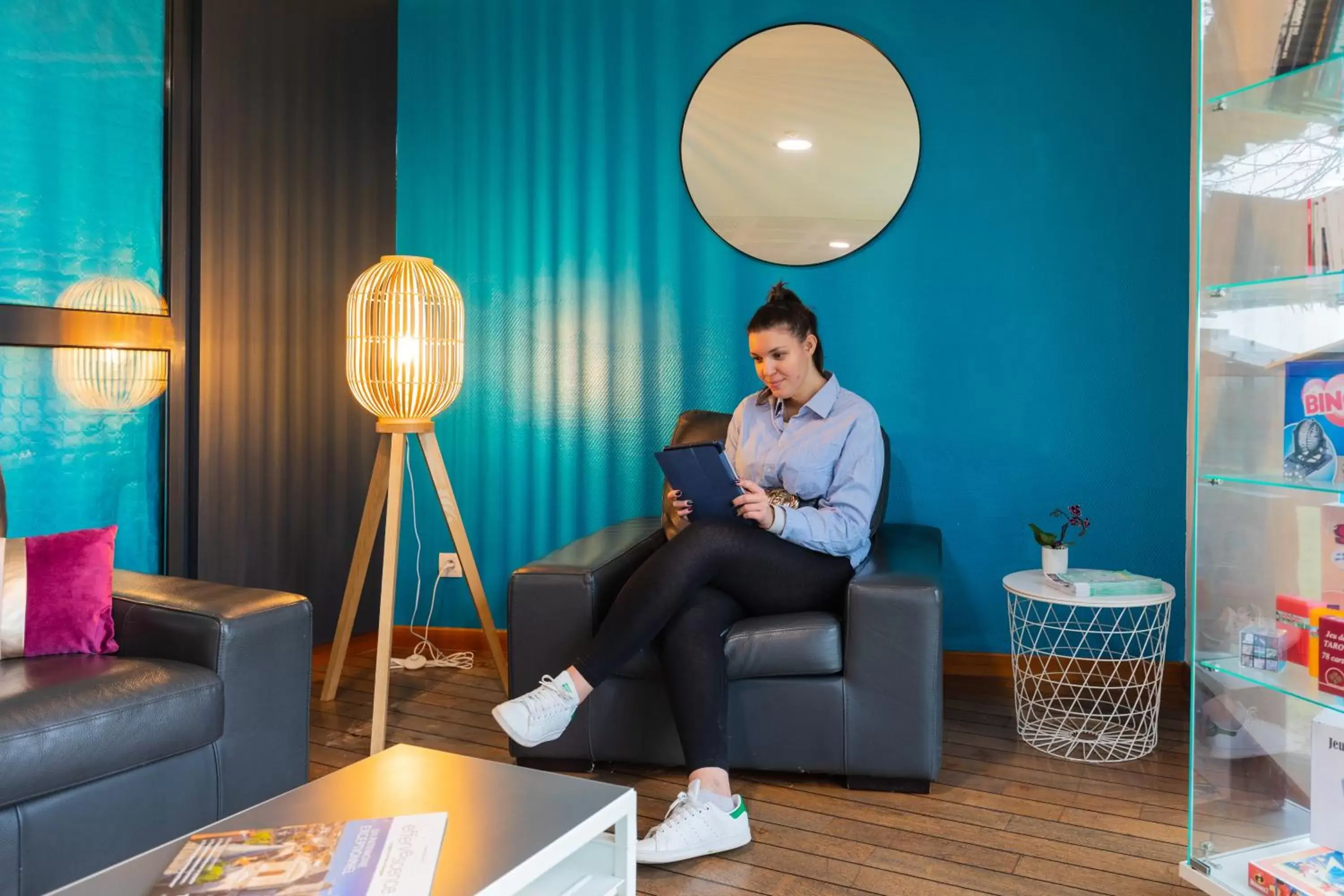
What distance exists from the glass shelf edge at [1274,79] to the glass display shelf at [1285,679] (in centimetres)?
93

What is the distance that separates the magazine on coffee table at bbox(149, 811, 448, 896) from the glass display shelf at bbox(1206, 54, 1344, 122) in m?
1.65

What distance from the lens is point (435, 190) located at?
147 inches

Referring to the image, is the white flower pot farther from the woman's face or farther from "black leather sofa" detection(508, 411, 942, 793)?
the woman's face

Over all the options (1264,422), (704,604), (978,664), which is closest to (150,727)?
(704,604)

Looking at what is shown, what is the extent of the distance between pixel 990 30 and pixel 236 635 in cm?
273

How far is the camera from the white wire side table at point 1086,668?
2.53 m

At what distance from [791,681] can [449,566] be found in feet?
5.80

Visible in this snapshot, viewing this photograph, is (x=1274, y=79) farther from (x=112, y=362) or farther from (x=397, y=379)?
(x=112, y=362)

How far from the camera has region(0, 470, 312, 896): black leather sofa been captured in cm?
162

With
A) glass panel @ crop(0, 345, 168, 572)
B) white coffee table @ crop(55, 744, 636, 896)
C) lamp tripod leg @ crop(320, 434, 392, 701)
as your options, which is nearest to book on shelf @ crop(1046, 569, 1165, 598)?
white coffee table @ crop(55, 744, 636, 896)

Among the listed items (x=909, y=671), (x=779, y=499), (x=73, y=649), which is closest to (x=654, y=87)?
(x=779, y=499)

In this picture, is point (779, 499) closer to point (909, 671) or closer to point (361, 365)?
point (909, 671)

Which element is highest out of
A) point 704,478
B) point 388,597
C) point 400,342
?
point 400,342

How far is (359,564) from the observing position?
3029mm
